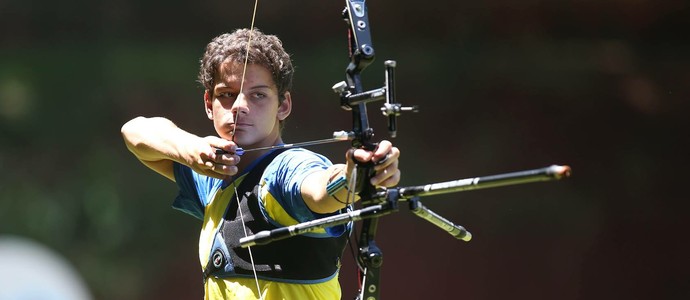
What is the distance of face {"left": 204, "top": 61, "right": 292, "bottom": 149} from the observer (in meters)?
1.82

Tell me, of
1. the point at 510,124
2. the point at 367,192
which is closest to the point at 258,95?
the point at 367,192

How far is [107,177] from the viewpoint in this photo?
3.23 metres

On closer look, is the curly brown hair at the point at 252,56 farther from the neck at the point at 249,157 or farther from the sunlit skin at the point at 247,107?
the neck at the point at 249,157

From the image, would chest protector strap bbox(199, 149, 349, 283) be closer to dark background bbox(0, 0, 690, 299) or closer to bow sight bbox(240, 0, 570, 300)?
bow sight bbox(240, 0, 570, 300)

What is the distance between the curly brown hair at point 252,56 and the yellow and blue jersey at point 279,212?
19cm

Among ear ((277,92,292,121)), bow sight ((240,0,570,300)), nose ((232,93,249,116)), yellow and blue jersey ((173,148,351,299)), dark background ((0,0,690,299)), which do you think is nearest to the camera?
bow sight ((240,0,570,300))

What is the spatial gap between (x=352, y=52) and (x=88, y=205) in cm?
174

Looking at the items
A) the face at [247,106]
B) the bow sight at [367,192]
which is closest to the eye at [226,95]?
the face at [247,106]

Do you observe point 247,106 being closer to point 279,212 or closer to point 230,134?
point 230,134

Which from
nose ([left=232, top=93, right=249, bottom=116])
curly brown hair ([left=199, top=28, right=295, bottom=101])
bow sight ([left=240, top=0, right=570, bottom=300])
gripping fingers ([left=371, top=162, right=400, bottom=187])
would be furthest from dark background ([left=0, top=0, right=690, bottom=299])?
gripping fingers ([left=371, top=162, right=400, bottom=187])

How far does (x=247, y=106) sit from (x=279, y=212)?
0.24m

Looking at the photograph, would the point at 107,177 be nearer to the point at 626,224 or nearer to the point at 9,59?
the point at 9,59

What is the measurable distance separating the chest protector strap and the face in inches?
3.3

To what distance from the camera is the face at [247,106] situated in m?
1.82
